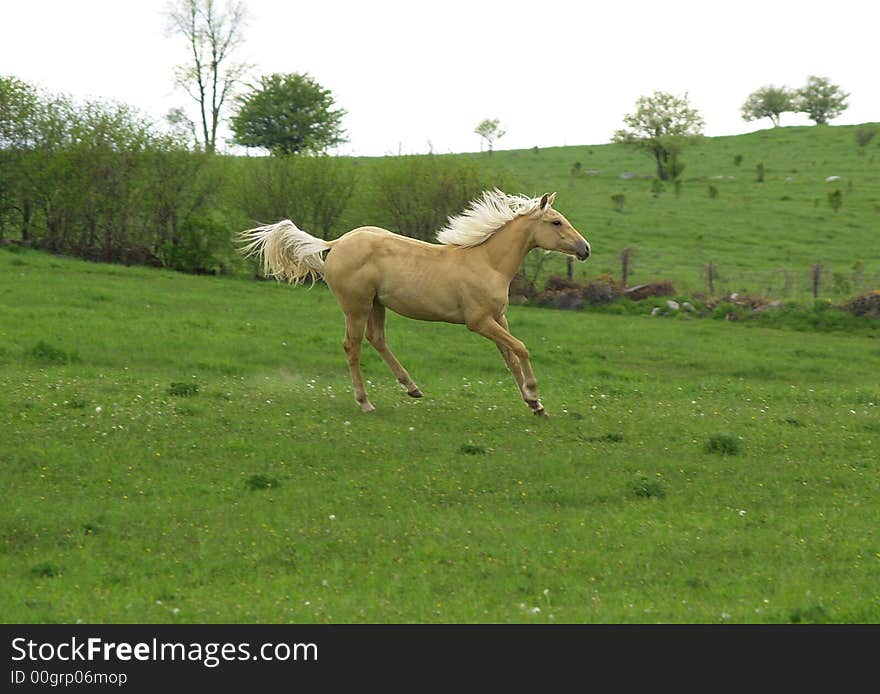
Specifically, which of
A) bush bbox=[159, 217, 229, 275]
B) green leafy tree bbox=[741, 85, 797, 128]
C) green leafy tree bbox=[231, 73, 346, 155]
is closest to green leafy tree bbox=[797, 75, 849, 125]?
green leafy tree bbox=[741, 85, 797, 128]

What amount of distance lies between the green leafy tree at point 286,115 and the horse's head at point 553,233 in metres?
46.6

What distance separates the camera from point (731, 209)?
50.2 m

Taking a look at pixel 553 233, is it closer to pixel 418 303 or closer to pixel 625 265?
pixel 418 303

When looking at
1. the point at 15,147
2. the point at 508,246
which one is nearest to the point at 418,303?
the point at 508,246

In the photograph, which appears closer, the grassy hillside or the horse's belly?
the horse's belly

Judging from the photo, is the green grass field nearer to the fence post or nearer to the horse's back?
the horse's back

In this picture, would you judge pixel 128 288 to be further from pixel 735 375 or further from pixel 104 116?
pixel 735 375

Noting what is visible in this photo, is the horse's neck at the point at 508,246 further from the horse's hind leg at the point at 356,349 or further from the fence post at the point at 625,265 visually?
the fence post at the point at 625,265

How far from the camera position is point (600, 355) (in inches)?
952

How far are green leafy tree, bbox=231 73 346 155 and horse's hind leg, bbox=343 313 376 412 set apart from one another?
4666 centimetres

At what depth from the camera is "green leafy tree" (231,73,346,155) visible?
60312 millimetres

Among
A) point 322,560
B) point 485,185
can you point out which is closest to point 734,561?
point 322,560

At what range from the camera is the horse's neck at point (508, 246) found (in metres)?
14.8
